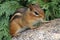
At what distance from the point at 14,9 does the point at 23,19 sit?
434mm

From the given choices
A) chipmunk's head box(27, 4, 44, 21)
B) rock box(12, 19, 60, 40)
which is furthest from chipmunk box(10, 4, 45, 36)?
rock box(12, 19, 60, 40)

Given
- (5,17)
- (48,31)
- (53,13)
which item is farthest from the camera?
(53,13)

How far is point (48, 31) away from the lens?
16.2 ft

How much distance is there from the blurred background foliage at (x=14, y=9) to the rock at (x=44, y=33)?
0.97ft

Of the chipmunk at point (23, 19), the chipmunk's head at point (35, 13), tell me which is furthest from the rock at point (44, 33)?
the chipmunk's head at point (35, 13)

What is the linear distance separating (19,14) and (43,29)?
66cm

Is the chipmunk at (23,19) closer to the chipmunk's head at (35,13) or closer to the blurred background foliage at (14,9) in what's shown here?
the chipmunk's head at (35,13)

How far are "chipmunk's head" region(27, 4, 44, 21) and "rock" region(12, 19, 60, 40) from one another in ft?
0.96

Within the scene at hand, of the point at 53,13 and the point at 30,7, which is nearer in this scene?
the point at 30,7

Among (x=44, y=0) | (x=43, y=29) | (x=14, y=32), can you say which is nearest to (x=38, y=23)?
(x=43, y=29)

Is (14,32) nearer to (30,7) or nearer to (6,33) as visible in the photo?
(6,33)

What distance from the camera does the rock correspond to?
15.5 feet

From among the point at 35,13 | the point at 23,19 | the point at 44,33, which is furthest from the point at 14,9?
the point at 44,33

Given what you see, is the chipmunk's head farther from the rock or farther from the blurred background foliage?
the blurred background foliage
